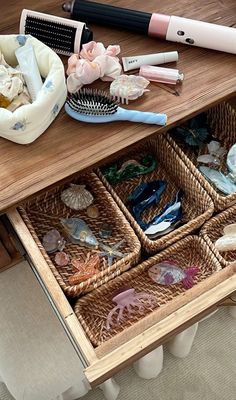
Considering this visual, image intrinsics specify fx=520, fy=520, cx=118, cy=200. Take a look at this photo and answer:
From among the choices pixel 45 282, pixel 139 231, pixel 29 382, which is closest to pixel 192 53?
pixel 139 231

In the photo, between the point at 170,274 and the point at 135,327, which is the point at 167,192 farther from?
the point at 135,327

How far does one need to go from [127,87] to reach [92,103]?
0.23ft

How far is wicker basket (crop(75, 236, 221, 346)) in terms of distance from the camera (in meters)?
0.96

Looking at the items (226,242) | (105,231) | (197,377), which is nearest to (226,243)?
(226,242)

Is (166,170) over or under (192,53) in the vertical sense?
under

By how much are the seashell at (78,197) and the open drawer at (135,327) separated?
0.22 m

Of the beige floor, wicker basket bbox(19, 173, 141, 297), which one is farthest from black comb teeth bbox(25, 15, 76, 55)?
the beige floor

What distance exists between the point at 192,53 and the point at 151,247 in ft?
1.21

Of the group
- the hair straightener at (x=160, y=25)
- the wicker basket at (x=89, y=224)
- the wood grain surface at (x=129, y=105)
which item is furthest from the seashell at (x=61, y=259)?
the hair straightener at (x=160, y=25)

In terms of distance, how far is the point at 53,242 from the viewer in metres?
1.04

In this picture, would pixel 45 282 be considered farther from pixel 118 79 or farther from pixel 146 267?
pixel 118 79

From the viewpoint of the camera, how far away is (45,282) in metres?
0.84

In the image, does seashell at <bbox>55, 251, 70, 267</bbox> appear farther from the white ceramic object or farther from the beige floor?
the beige floor

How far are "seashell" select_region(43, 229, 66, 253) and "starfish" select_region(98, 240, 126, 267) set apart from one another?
0.27 feet
